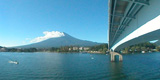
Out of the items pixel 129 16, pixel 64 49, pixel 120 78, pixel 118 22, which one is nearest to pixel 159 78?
pixel 120 78

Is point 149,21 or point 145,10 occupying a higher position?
point 145,10

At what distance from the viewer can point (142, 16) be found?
7918 millimetres

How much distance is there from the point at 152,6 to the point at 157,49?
154m

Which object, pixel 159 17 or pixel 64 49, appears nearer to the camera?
pixel 159 17

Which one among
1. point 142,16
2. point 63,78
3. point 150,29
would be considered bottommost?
point 63,78

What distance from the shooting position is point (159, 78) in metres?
21.6

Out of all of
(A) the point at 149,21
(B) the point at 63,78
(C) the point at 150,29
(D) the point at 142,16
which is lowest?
(B) the point at 63,78

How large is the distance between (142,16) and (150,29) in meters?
1.26

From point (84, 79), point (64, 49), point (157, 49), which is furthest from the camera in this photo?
point (64, 49)

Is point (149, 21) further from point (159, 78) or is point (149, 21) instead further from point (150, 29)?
point (159, 78)

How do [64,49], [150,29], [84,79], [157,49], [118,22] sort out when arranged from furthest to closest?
[64,49], [157,49], [84,79], [118,22], [150,29]

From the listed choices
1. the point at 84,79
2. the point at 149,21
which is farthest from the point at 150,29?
the point at 84,79

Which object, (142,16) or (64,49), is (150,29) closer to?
(142,16)

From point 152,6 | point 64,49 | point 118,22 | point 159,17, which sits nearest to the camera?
point 159,17
